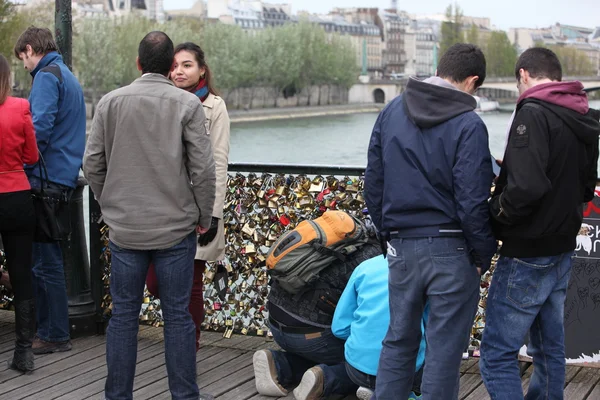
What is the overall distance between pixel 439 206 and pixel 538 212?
1.13 ft

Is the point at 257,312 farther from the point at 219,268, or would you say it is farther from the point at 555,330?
the point at 555,330

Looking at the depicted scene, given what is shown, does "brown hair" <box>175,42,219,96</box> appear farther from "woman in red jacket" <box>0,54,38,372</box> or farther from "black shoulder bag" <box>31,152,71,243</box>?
"black shoulder bag" <box>31,152,71,243</box>

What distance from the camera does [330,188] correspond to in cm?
502

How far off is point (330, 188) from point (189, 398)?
143 cm

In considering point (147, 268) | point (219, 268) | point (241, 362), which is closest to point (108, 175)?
point (147, 268)

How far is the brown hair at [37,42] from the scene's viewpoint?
4.86 m

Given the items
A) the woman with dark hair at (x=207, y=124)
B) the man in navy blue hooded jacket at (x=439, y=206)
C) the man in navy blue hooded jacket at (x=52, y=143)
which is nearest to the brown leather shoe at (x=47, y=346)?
the man in navy blue hooded jacket at (x=52, y=143)

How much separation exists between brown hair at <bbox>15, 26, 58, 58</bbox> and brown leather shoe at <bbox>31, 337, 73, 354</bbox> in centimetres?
145

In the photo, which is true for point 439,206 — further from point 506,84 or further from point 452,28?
point 452,28

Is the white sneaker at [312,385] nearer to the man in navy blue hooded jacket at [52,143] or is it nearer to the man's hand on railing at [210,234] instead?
the man's hand on railing at [210,234]

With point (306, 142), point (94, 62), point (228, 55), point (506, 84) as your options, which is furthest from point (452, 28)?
point (306, 142)

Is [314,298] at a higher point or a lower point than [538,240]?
lower

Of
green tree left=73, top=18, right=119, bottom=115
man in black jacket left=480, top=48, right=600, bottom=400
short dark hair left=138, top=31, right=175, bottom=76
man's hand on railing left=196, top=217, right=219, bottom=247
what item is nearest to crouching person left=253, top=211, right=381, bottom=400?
man's hand on railing left=196, top=217, right=219, bottom=247

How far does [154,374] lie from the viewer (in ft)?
15.4
